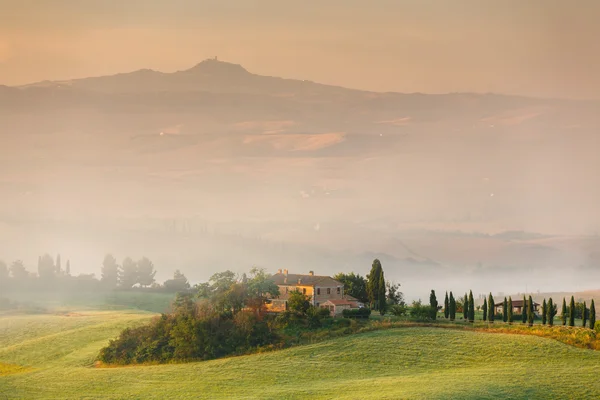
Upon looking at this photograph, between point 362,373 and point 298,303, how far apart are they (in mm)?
19712

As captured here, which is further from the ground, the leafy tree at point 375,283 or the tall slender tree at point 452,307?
the leafy tree at point 375,283

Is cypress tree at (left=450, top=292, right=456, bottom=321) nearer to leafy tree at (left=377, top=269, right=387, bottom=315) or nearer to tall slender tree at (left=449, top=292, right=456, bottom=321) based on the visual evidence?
tall slender tree at (left=449, top=292, right=456, bottom=321)

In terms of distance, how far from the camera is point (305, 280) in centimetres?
10400

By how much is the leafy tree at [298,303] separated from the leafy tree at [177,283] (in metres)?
57.0

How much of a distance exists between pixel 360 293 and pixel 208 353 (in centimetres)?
3153

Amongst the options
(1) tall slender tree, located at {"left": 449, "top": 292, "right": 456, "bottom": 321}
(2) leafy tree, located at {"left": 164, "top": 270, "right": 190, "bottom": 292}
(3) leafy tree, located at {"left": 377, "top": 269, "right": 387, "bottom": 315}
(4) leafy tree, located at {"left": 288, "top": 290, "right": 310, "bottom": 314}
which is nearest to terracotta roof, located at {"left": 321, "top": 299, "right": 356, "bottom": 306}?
(3) leafy tree, located at {"left": 377, "top": 269, "right": 387, "bottom": 315}

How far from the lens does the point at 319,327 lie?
297 feet

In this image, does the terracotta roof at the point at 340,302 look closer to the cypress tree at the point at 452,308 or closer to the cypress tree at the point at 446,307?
the cypress tree at the point at 446,307

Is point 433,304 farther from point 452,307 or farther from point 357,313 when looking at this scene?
point 357,313

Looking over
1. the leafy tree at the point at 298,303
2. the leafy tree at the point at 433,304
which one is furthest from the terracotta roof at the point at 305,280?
the leafy tree at the point at 433,304

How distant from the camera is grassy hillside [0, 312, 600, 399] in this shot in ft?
217

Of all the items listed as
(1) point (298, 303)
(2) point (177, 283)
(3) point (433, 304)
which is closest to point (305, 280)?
(1) point (298, 303)

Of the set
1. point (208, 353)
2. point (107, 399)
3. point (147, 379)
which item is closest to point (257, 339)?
point (208, 353)

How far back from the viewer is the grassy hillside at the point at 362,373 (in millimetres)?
66000
